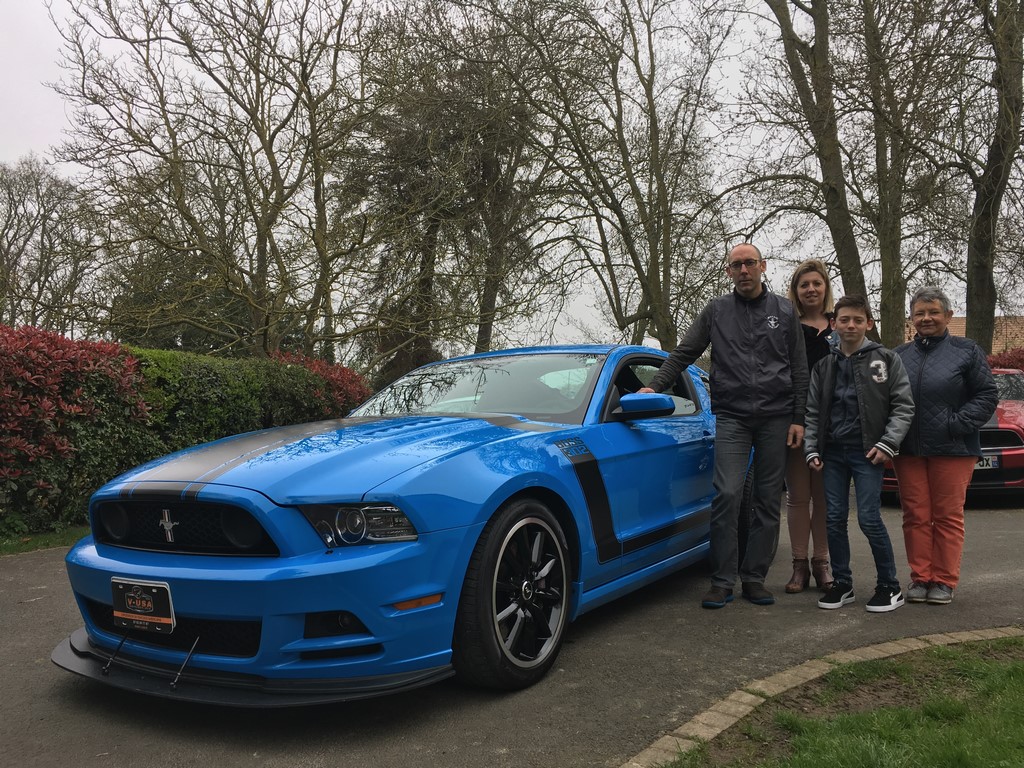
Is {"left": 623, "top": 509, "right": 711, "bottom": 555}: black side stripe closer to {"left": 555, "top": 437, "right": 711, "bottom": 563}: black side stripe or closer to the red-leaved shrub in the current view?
{"left": 555, "top": 437, "right": 711, "bottom": 563}: black side stripe

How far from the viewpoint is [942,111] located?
9.21 metres

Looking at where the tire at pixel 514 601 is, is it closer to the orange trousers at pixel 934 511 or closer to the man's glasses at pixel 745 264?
the man's glasses at pixel 745 264

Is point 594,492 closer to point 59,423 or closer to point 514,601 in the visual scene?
point 514,601

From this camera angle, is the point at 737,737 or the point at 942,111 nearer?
the point at 737,737

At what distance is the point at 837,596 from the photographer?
446 centimetres

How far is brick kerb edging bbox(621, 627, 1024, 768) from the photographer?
105 inches

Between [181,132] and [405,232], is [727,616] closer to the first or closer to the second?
[405,232]

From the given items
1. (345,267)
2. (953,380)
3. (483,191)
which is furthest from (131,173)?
(953,380)

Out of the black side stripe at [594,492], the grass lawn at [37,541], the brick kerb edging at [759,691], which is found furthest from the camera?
the grass lawn at [37,541]

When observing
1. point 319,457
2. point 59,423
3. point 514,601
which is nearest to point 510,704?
point 514,601

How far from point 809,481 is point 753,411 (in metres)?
0.71

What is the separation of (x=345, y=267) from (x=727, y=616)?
909cm

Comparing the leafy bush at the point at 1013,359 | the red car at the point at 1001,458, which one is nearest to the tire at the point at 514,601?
the red car at the point at 1001,458

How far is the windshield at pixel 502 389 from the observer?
420 cm
